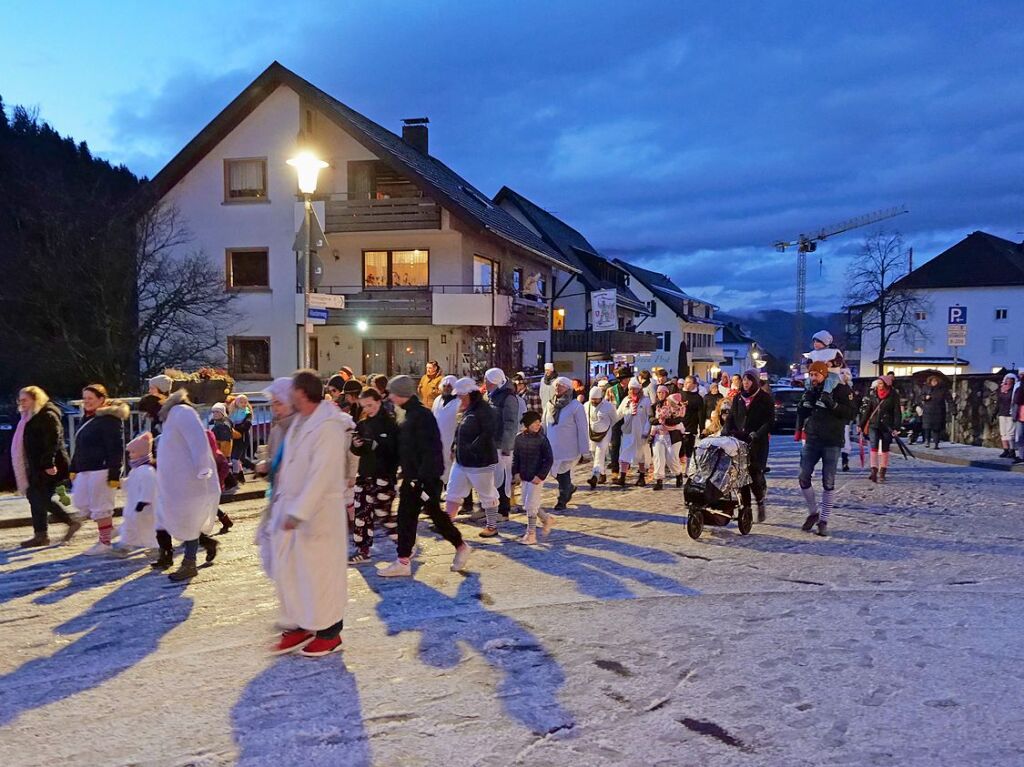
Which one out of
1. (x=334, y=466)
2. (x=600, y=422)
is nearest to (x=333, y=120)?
(x=600, y=422)

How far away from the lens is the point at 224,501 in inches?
421

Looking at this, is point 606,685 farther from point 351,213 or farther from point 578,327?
point 578,327

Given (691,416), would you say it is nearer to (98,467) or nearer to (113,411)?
(113,411)

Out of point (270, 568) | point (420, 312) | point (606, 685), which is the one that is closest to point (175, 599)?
point (270, 568)

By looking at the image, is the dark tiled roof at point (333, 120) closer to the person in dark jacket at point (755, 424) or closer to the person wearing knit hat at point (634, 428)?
the person wearing knit hat at point (634, 428)

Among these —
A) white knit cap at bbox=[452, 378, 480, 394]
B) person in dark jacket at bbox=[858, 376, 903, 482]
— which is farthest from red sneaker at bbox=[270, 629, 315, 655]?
person in dark jacket at bbox=[858, 376, 903, 482]

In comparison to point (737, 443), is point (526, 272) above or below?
above

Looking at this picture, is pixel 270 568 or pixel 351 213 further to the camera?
pixel 351 213

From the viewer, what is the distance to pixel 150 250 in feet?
76.7

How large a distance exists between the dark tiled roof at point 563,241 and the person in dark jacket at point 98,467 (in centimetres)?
3214

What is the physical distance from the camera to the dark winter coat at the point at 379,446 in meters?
7.02

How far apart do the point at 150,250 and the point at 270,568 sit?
70.1 feet

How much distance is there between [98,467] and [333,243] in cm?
1957

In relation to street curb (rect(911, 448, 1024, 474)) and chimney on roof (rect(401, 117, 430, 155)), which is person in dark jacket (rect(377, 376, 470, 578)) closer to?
street curb (rect(911, 448, 1024, 474))
